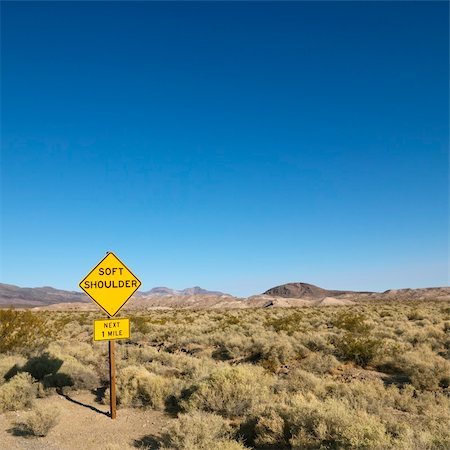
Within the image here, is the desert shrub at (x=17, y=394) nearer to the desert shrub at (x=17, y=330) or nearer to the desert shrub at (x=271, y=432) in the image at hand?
the desert shrub at (x=17, y=330)

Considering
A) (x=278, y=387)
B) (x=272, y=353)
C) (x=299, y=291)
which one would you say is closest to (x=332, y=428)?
(x=278, y=387)

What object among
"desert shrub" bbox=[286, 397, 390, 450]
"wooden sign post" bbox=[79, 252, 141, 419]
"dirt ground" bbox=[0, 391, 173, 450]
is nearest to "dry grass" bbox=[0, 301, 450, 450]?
"desert shrub" bbox=[286, 397, 390, 450]

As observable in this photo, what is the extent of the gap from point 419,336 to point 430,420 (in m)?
12.0

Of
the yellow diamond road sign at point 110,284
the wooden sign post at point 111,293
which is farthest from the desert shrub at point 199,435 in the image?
the yellow diamond road sign at point 110,284

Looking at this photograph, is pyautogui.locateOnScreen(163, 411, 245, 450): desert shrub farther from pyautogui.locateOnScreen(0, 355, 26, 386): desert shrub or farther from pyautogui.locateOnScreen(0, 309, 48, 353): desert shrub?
pyautogui.locateOnScreen(0, 309, 48, 353): desert shrub

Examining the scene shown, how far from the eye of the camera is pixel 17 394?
34.1 feet

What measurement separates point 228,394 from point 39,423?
3.82 meters

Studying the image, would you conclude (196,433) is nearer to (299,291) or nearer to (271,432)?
(271,432)

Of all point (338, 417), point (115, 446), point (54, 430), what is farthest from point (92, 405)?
point (338, 417)

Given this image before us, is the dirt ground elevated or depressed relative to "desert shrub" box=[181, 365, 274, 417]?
depressed

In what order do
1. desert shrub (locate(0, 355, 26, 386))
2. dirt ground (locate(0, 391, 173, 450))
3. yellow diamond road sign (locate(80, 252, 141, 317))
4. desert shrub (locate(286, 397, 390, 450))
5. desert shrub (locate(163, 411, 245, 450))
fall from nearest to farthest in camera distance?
desert shrub (locate(286, 397, 390, 450))
desert shrub (locate(163, 411, 245, 450))
dirt ground (locate(0, 391, 173, 450))
yellow diamond road sign (locate(80, 252, 141, 317))
desert shrub (locate(0, 355, 26, 386))

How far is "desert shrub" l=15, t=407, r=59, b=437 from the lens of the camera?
8.41 meters

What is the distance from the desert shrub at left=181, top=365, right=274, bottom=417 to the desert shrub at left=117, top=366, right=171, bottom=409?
0.71 metres

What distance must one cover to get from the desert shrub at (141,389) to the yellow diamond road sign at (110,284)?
218 cm
